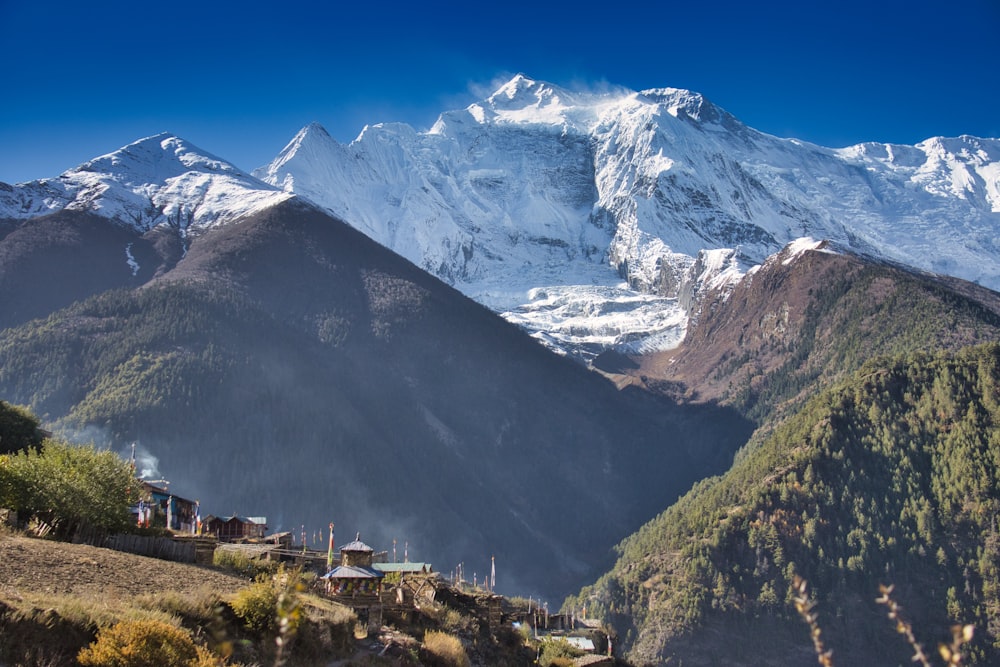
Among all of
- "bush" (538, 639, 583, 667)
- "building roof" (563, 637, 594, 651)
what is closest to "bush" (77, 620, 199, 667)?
"bush" (538, 639, 583, 667)

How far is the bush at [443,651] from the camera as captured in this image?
48125 millimetres

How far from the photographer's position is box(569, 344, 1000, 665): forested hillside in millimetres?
157500

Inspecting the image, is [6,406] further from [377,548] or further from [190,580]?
[377,548]

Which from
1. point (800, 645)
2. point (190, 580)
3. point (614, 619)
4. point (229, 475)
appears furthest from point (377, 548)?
point (190, 580)

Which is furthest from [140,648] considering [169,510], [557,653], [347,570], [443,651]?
[169,510]

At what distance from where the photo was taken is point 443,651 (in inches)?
1948

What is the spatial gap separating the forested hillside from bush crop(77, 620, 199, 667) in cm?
13634

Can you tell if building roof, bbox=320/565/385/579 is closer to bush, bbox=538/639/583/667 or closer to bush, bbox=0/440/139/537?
bush, bbox=0/440/139/537

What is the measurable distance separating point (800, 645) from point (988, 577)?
109 ft

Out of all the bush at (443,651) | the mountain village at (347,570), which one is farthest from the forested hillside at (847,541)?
the bush at (443,651)

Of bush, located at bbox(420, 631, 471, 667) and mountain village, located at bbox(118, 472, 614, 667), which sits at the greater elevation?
mountain village, located at bbox(118, 472, 614, 667)

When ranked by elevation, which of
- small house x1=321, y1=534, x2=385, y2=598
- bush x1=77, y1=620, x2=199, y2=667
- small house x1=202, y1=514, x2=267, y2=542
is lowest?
bush x1=77, y1=620, x2=199, y2=667

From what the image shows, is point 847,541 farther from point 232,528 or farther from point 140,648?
point 140,648

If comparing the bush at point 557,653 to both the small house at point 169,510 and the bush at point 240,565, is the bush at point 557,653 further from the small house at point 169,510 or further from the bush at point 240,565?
the small house at point 169,510
